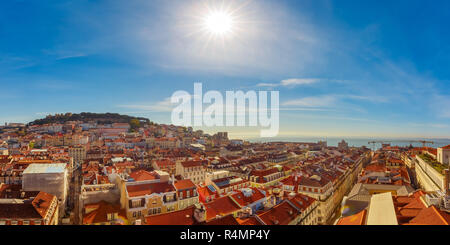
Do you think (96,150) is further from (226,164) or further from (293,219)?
(293,219)

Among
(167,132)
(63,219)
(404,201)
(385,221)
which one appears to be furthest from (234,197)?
(167,132)

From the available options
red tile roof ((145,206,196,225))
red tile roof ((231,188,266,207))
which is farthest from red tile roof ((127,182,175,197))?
red tile roof ((231,188,266,207))

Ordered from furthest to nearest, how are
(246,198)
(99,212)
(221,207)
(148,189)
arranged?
1. (246,198)
2. (148,189)
3. (221,207)
4. (99,212)

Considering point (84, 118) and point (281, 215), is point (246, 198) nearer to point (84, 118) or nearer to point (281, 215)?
point (281, 215)

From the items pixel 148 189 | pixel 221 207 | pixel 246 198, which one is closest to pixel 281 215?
pixel 246 198

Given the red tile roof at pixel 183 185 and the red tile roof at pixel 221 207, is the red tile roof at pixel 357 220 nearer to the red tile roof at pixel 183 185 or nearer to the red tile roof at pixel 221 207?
the red tile roof at pixel 221 207

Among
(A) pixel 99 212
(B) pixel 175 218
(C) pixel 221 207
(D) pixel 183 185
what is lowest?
(A) pixel 99 212

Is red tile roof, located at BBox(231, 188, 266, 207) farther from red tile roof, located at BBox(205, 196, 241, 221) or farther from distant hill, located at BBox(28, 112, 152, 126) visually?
distant hill, located at BBox(28, 112, 152, 126)

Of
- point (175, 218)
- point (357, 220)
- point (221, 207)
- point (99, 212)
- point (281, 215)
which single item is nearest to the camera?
point (357, 220)

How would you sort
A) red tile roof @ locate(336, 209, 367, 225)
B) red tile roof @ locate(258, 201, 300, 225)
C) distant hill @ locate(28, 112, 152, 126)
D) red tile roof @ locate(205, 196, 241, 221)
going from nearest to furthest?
1. red tile roof @ locate(336, 209, 367, 225)
2. red tile roof @ locate(258, 201, 300, 225)
3. red tile roof @ locate(205, 196, 241, 221)
4. distant hill @ locate(28, 112, 152, 126)

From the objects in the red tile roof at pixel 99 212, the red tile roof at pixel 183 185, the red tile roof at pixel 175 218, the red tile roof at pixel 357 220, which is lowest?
the red tile roof at pixel 99 212

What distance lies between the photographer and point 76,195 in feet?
46.7

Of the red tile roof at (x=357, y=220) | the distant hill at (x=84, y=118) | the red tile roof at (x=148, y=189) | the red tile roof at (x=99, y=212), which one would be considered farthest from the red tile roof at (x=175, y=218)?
the distant hill at (x=84, y=118)
